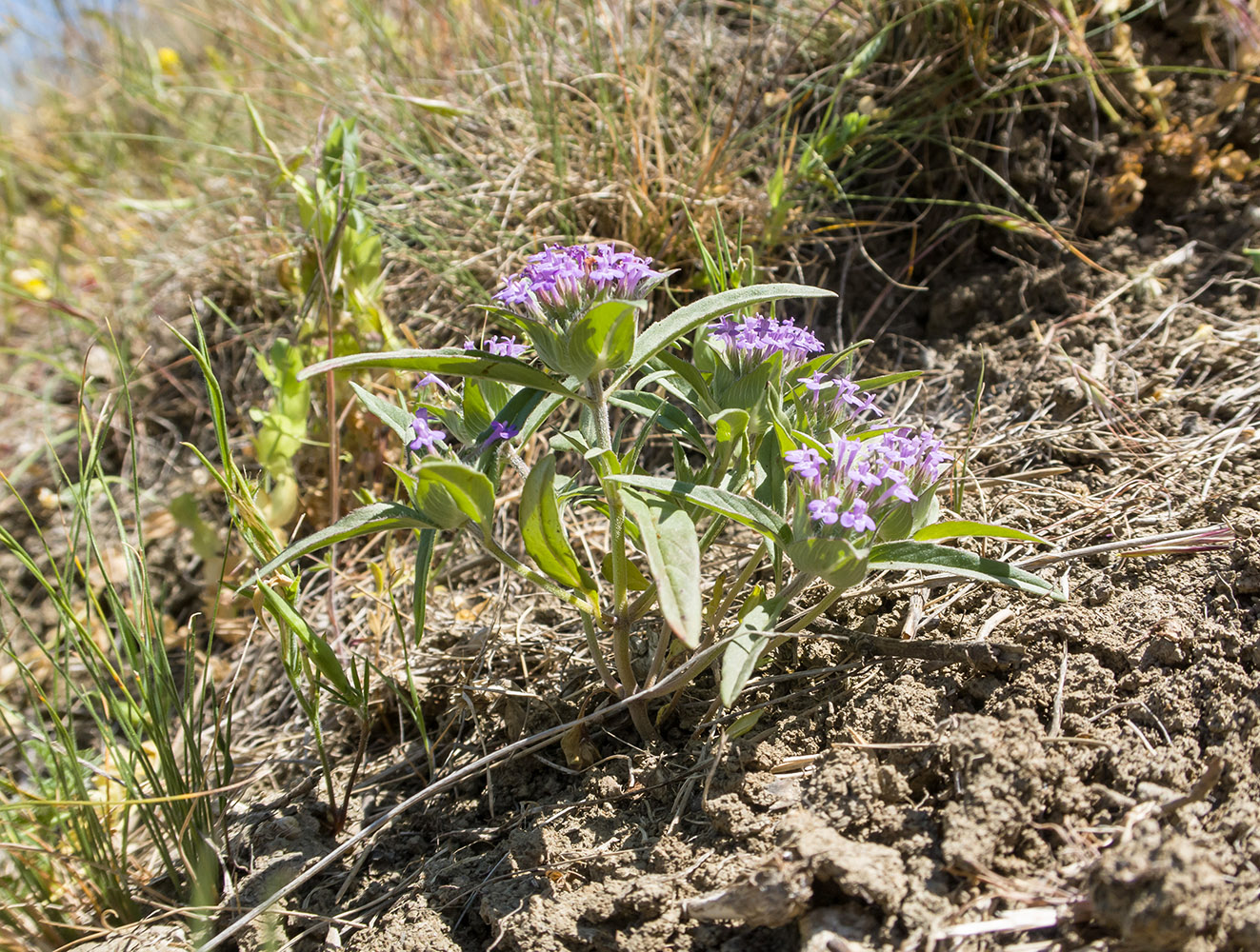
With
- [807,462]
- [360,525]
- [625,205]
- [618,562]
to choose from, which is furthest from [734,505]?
[625,205]

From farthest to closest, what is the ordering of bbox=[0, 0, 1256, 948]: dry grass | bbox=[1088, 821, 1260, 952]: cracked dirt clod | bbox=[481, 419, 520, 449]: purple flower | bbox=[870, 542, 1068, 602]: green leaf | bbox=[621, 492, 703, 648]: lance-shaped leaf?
bbox=[0, 0, 1256, 948]: dry grass < bbox=[481, 419, 520, 449]: purple flower < bbox=[870, 542, 1068, 602]: green leaf < bbox=[621, 492, 703, 648]: lance-shaped leaf < bbox=[1088, 821, 1260, 952]: cracked dirt clod

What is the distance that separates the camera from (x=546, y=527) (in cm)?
141

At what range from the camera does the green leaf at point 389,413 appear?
151cm

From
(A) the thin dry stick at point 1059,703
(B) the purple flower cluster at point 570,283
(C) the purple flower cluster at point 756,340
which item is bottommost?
(A) the thin dry stick at point 1059,703

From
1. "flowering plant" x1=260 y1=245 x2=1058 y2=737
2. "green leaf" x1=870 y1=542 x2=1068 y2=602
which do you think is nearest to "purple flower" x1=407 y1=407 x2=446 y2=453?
"flowering plant" x1=260 y1=245 x2=1058 y2=737

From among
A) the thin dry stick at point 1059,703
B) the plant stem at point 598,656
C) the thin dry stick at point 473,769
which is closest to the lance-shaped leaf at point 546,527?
the plant stem at point 598,656

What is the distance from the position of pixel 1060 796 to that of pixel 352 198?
205cm

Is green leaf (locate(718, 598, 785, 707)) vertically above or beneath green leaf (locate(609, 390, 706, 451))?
beneath

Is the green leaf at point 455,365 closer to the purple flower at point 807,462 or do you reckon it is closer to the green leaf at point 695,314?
the green leaf at point 695,314

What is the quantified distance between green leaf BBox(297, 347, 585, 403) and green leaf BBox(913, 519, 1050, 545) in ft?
1.95

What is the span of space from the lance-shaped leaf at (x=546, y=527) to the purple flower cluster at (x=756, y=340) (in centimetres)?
38

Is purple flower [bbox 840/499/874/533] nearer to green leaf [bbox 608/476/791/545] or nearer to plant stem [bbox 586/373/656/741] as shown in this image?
green leaf [bbox 608/476/791/545]

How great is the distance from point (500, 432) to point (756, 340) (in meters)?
0.46

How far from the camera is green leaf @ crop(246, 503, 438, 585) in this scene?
134 centimetres
